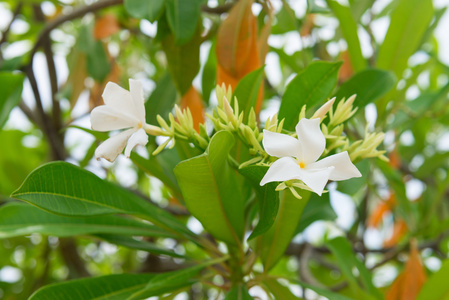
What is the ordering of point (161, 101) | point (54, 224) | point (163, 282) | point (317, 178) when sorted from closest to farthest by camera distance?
point (317, 178)
point (163, 282)
point (54, 224)
point (161, 101)

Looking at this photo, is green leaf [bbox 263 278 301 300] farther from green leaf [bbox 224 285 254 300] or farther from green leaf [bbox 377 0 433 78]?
green leaf [bbox 377 0 433 78]

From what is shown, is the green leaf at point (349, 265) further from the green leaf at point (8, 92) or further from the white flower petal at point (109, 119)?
the green leaf at point (8, 92)

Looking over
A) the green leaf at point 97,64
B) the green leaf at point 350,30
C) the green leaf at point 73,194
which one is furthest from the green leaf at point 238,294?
the green leaf at point 97,64

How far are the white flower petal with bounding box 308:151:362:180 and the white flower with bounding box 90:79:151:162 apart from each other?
22cm

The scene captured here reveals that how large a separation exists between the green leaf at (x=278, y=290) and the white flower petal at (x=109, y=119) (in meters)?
0.40

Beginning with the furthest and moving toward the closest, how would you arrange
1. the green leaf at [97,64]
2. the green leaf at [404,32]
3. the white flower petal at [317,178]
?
the green leaf at [97,64] → the green leaf at [404,32] → the white flower petal at [317,178]

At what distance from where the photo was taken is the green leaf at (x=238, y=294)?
78 cm

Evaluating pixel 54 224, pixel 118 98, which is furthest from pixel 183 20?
pixel 54 224

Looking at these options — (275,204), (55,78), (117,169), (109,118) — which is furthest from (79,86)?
(275,204)

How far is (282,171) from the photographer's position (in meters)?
0.52

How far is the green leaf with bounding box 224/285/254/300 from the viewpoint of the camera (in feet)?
2.57

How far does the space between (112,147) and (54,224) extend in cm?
30

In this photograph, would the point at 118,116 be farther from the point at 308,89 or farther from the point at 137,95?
the point at 308,89

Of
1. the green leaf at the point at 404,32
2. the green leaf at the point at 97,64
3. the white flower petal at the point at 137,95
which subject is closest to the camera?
the white flower petal at the point at 137,95
